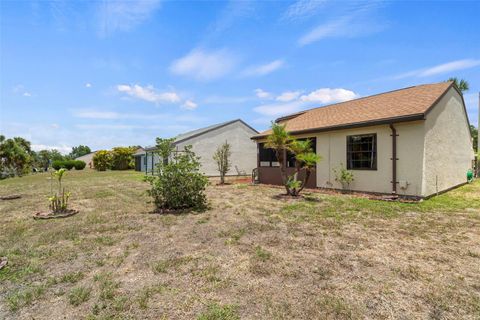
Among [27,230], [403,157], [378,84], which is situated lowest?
[27,230]

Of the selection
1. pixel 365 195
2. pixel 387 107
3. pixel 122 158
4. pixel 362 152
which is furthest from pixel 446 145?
pixel 122 158

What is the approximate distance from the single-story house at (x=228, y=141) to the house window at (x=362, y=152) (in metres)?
12.6

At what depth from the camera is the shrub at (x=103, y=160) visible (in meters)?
32.5

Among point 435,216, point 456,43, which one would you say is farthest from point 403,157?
point 456,43

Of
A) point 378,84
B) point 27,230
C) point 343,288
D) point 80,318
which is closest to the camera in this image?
point 80,318

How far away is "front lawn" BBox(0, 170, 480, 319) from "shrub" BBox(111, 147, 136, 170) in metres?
29.5

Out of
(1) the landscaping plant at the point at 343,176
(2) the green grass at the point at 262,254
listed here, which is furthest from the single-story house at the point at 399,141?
(2) the green grass at the point at 262,254

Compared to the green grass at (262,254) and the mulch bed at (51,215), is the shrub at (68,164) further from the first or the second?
the green grass at (262,254)

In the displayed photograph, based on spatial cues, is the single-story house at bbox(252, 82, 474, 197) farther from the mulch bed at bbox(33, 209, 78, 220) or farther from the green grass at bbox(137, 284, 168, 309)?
the mulch bed at bbox(33, 209, 78, 220)

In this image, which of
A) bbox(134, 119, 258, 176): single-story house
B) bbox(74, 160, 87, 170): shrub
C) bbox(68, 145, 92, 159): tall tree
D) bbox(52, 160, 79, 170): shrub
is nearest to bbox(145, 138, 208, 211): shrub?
bbox(134, 119, 258, 176): single-story house

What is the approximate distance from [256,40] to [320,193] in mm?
7435

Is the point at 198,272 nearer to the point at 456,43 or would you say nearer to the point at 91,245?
the point at 91,245

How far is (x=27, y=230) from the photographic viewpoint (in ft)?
17.8

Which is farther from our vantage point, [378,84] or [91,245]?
[378,84]
